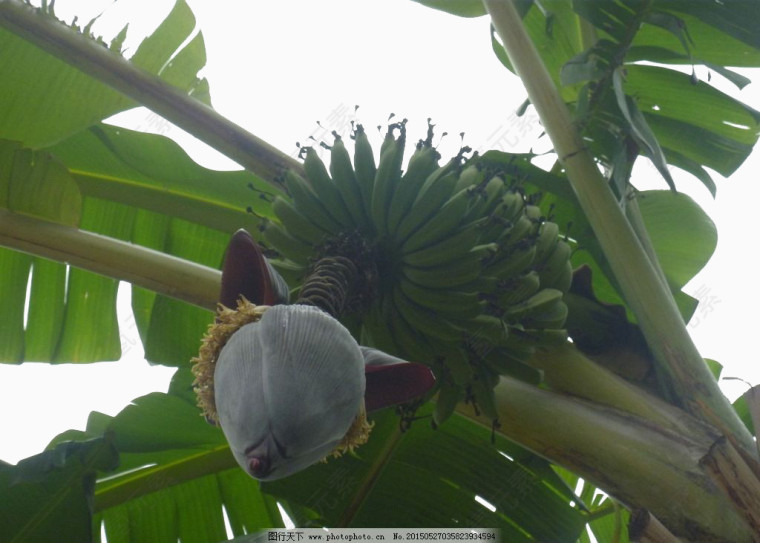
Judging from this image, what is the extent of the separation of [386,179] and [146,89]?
20.6 inches

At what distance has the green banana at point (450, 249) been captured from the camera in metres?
0.94

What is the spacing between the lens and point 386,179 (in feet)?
3.30

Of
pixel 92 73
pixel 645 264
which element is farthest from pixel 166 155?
pixel 645 264

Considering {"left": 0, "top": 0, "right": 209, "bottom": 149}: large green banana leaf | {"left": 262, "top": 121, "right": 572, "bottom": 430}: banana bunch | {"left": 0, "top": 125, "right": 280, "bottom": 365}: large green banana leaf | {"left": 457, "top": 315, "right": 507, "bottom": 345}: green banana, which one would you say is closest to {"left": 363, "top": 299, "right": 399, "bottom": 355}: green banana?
{"left": 262, "top": 121, "right": 572, "bottom": 430}: banana bunch

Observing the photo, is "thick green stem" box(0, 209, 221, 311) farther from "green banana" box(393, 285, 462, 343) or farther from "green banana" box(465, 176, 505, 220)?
"green banana" box(465, 176, 505, 220)

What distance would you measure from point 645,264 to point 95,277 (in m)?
1.16

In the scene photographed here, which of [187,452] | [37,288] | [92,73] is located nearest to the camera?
[92,73]

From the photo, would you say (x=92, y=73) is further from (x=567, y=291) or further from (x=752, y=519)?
(x=752, y=519)

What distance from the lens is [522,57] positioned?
1.32 metres

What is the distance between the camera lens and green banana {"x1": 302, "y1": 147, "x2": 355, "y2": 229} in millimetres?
1031

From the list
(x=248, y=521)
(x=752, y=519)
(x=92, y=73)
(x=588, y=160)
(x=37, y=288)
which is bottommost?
(x=752, y=519)

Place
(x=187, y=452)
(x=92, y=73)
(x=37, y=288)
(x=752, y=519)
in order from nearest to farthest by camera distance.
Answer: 1. (x=752, y=519)
2. (x=92, y=73)
3. (x=187, y=452)
4. (x=37, y=288)

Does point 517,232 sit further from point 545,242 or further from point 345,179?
point 345,179

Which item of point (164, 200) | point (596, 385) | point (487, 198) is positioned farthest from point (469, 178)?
point (164, 200)
